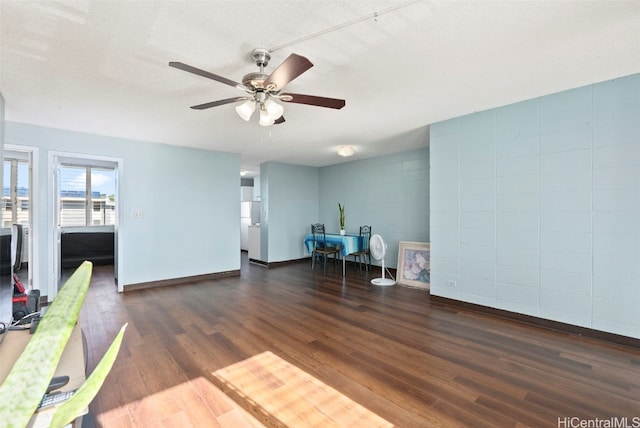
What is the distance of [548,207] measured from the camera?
10.1 feet

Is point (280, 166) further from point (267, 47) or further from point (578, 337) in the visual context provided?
point (578, 337)

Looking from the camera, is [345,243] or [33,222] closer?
[33,222]

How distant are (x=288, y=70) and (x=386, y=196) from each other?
4632 millimetres

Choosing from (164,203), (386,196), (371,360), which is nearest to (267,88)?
(371,360)

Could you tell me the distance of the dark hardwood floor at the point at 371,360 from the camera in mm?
1834

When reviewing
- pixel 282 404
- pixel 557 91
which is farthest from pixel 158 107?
pixel 557 91

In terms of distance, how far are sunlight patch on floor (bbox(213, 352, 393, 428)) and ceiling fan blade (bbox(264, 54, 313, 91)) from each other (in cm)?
221

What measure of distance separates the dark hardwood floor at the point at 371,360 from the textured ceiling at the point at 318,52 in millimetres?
2477

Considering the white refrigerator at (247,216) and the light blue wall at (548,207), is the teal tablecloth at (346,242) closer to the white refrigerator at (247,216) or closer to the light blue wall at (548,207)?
the light blue wall at (548,207)

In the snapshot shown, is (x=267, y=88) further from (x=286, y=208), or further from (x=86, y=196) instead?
(x=86, y=196)

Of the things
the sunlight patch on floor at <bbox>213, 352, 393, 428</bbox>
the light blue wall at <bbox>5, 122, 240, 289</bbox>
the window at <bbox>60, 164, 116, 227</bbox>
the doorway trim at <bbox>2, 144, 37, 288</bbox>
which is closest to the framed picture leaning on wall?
the sunlight patch on floor at <bbox>213, 352, 393, 428</bbox>

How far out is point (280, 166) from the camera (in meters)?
6.87

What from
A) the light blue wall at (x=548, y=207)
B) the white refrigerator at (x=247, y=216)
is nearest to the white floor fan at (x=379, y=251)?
the light blue wall at (x=548, y=207)

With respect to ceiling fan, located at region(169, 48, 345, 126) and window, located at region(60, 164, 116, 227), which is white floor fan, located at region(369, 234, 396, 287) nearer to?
ceiling fan, located at region(169, 48, 345, 126)
